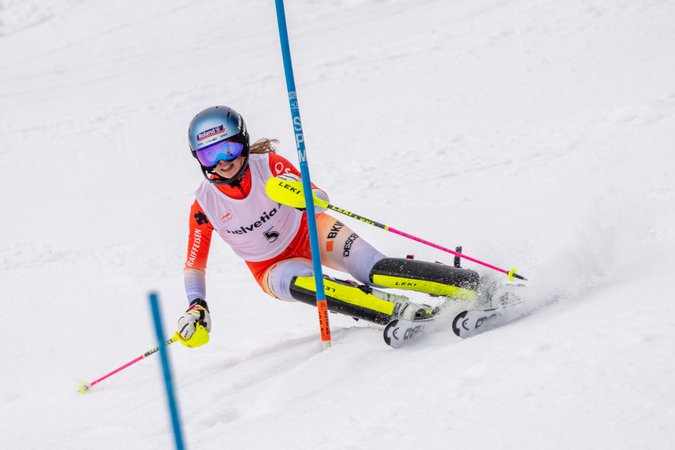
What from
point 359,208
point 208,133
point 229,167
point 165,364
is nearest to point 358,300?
point 229,167

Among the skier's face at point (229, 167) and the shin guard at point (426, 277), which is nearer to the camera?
the shin guard at point (426, 277)

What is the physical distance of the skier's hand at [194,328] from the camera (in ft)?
14.0

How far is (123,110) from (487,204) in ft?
→ 22.4

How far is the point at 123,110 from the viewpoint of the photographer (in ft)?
38.6

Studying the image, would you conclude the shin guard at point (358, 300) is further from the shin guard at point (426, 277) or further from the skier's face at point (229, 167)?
the skier's face at point (229, 167)

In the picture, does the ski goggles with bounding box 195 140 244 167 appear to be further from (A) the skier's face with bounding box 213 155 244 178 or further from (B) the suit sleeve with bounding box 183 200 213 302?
(B) the suit sleeve with bounding box 183 200 213 302

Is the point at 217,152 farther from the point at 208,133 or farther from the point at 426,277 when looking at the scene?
the point at 426,277

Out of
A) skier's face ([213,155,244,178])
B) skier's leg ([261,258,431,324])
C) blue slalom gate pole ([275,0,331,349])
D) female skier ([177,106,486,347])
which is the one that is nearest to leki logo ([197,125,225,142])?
female skier ([177,106,486,347])

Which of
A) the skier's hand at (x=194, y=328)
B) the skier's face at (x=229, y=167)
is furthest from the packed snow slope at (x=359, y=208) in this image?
the skier's face at (x=229, y=167)

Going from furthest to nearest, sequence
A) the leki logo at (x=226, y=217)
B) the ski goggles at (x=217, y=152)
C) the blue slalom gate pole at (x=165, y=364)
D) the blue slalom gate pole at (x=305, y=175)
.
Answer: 1. the leki logo at (x=226, y=217)
2. the ski goggles at (x=217, y=152)
3. the blue slalom gate pole at (x=305, y=175)
4. the blue slalom gate pole at (x=165, y=364)

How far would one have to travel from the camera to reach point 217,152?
440 centimetres

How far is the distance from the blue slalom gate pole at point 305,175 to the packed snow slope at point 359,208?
239mm

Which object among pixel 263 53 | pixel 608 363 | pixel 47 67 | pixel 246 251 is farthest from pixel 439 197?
pixel 47 67

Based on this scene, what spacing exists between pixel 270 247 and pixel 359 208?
117 inches
